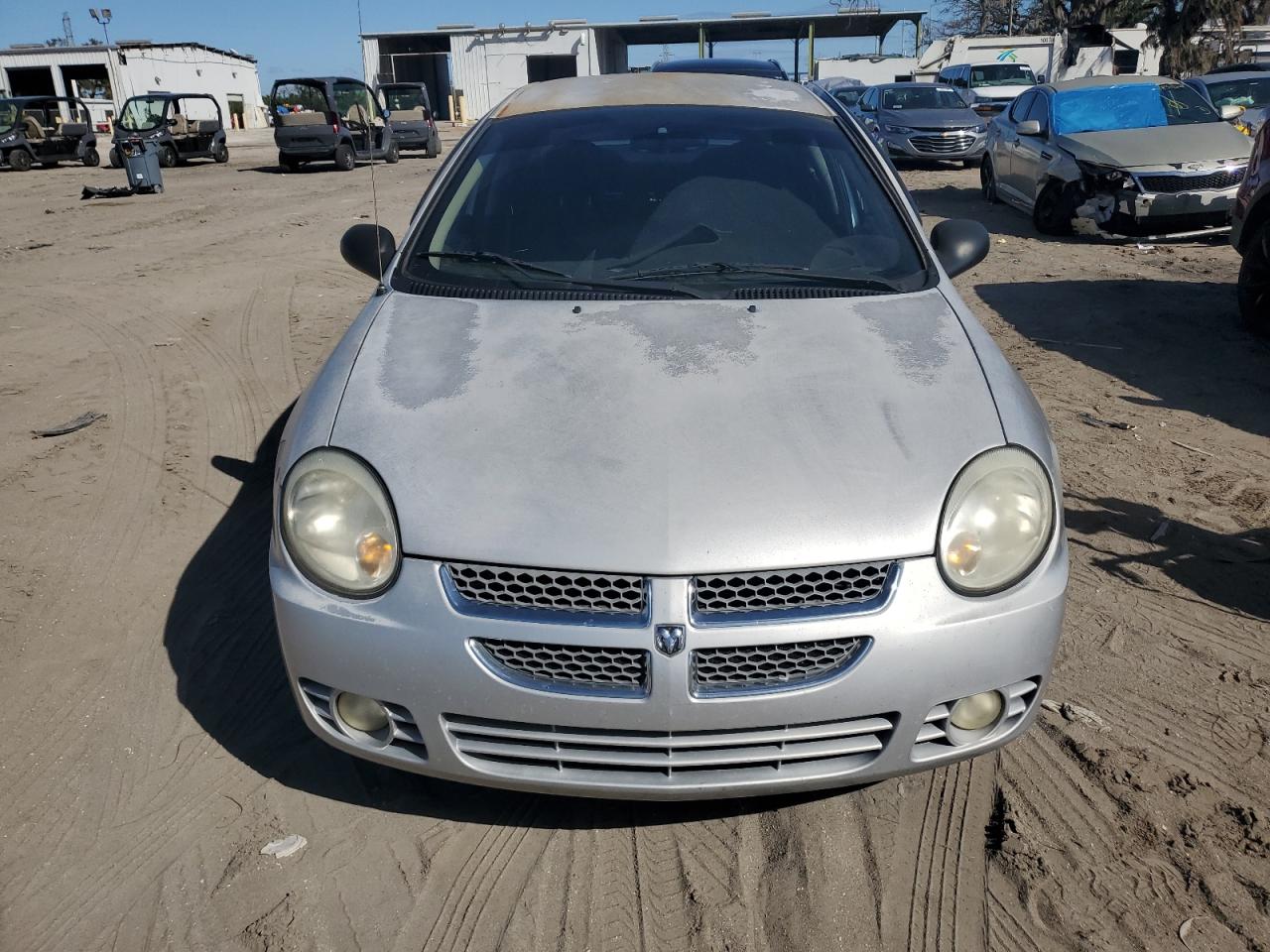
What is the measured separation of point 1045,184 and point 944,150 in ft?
23.7

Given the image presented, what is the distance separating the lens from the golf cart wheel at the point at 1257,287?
6.52 meters

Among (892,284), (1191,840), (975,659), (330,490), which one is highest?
(892,284)

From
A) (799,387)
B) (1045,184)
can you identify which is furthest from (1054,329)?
(799,387)

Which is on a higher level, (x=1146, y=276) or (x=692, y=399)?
(x=692, y=399)

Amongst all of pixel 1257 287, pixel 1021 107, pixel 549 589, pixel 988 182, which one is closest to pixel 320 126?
pixel 988 182

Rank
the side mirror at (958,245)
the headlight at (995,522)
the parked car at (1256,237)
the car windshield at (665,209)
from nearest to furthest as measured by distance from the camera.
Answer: the headlight at (995,522) → the car windshield at (665,209) → the side mirror at (958,245) → the parked car at (1256,237)

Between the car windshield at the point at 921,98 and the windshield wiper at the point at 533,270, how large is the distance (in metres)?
17.4

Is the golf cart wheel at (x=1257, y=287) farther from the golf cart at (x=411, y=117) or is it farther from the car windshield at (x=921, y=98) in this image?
the golf cart at (x=411, y=117)

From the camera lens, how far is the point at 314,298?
8.70 metres

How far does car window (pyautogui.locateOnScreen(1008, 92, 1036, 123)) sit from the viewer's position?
12.0 metres

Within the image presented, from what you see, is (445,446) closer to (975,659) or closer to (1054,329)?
(975,659)

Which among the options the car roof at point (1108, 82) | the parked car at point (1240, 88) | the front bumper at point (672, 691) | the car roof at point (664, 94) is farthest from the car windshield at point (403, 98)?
the front bumper at point (672, 691)

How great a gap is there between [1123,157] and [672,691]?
9644 mm

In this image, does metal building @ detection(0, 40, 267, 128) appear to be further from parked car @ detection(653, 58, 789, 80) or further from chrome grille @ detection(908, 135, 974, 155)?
parked car @ detection(653, 58, 789, 80)
